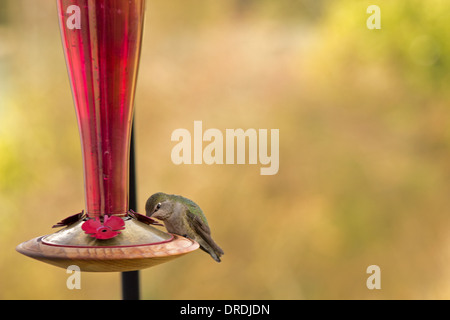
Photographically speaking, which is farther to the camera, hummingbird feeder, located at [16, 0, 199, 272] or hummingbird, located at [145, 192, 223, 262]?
hummingbird, located at [145, 192, 223, 262]

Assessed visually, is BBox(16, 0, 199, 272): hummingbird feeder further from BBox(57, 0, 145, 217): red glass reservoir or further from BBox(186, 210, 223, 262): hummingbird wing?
BBox(186, 210, 223, 262): hummingbird wing

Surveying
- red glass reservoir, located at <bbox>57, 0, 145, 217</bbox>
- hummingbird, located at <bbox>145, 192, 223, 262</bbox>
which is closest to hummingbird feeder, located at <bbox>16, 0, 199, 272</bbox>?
red glass reservoir, located at <bbox>57, 0, 145, 217</bbox>

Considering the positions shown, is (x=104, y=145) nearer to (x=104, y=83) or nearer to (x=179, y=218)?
(x=104, y=83)

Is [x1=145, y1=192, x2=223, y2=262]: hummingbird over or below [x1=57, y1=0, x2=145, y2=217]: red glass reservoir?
below

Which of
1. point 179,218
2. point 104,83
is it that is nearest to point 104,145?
point 104,83

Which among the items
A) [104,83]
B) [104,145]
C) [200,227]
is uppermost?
[104,83]

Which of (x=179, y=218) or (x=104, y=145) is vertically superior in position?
(x=104, y=145)

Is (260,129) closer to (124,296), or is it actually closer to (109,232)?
(124,296)
